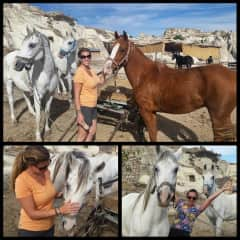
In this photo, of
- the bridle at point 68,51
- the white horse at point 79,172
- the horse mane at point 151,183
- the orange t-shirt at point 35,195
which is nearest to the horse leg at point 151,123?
the horse mane at point 151,183

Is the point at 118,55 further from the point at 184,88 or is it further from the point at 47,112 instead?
the point at 47,112

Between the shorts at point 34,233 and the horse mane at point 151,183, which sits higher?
the horse mane at point 151,183

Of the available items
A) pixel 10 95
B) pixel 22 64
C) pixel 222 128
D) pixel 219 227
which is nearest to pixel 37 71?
pixel 22 64

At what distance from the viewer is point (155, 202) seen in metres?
3.34

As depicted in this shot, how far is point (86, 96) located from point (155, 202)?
2.46 ft

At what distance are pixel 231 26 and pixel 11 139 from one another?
57.8 inches

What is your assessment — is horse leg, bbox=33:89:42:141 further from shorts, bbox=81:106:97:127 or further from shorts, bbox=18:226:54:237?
shorts, bbox=18:226:54:237

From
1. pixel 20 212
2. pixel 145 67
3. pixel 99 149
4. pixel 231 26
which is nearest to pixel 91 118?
pixel 99 149

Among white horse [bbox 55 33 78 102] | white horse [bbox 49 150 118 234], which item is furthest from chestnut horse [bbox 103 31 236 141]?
white horse [bbox 49 150 118 234]

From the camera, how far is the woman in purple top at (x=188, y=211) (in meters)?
3.33

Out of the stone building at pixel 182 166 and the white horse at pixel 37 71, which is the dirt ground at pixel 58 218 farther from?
the white horse at pixel 37 71

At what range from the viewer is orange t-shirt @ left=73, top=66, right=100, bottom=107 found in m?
3.34

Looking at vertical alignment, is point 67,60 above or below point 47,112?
above

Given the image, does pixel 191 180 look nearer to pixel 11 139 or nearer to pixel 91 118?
pixel 91 118
